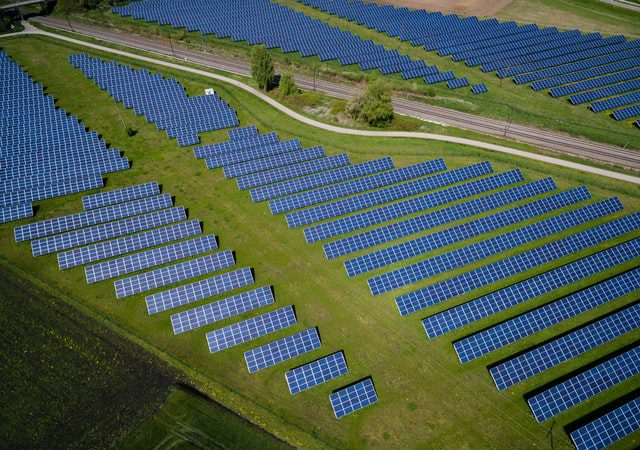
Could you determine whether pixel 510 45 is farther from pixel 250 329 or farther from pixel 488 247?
pixel 250 329

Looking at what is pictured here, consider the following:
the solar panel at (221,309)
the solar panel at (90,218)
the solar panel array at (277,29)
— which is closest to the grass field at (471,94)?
the solar panel array at (277,29)

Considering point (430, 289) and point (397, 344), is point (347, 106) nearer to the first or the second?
point (430, 289)

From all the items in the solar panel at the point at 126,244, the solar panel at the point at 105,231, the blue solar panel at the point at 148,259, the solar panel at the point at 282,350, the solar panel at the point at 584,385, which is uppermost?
the solar panel at the point at 105,231

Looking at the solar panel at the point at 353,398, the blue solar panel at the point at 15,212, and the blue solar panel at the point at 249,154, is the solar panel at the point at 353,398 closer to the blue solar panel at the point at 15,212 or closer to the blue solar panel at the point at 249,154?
the blue solar panel at the point at 249,154

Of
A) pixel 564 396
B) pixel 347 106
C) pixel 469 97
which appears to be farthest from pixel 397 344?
pixel 469 97

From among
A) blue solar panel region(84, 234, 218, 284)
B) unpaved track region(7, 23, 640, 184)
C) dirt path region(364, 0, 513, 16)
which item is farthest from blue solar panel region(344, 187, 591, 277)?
dirt path region(364, 0, 513, 16)

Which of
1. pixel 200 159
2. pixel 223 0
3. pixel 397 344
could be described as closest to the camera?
pixel 397 344
